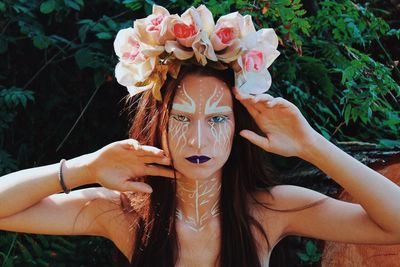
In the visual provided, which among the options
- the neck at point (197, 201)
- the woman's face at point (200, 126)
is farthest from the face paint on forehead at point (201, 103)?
the neck at point (197, 201)

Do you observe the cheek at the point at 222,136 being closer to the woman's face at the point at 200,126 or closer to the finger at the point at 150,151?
the woman's face at the point at 200,126

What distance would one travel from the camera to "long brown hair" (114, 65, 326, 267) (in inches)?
94.3

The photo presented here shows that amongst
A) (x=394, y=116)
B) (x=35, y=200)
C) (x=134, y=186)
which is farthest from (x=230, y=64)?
(x=394, y=116)

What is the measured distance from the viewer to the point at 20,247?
3182 mm

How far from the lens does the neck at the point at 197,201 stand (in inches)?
93.7

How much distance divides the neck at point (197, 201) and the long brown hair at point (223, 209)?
3cm

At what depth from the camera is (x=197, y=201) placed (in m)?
2.40

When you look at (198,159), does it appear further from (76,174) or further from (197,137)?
(76,174)

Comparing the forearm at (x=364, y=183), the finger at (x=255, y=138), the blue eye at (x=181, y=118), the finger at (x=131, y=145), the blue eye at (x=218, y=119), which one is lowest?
the forearm at (x=364, y=183)

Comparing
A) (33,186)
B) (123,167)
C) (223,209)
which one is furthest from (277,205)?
(33,186)

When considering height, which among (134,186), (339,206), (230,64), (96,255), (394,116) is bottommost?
A: (96,255)

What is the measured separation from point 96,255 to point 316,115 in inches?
42.0

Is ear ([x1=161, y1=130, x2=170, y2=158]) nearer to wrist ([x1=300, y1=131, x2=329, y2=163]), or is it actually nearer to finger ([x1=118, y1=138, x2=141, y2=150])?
finger ([x1=118, y1=138, x2=141, y2=150])

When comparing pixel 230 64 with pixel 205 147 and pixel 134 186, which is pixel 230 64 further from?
pixel 134 186
